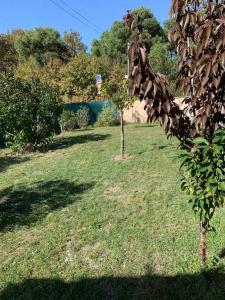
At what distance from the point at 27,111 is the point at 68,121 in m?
6.26

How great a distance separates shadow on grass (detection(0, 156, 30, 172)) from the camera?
1088cm

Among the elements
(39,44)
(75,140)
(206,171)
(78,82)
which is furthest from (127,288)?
(39,44)

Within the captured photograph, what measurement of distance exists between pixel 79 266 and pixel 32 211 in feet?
A: 7.48

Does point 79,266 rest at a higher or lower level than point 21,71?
lower

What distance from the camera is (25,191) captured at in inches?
314

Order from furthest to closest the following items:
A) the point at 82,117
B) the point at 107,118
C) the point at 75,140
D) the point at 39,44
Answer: the point at 39,44, the point at 107,118, the point at 82,117, the point at 75,140

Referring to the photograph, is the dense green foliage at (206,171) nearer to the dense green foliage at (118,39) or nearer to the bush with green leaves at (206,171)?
the bush with green leaves at (206,171)

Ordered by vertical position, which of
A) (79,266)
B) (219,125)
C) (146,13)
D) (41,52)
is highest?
(146,13)

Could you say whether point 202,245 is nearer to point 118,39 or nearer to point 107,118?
point 107,118

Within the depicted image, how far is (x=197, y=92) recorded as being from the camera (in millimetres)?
3205

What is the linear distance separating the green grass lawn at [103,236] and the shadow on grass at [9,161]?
1.28 meters

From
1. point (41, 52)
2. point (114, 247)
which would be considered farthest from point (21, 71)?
point (114, 247)

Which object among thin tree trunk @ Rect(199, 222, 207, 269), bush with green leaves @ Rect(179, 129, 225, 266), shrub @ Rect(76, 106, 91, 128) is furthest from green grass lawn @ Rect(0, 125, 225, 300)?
shrub @ Rect(76, 106, 91, 128)

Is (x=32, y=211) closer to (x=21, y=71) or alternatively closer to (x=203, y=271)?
(x=203, y=271)
